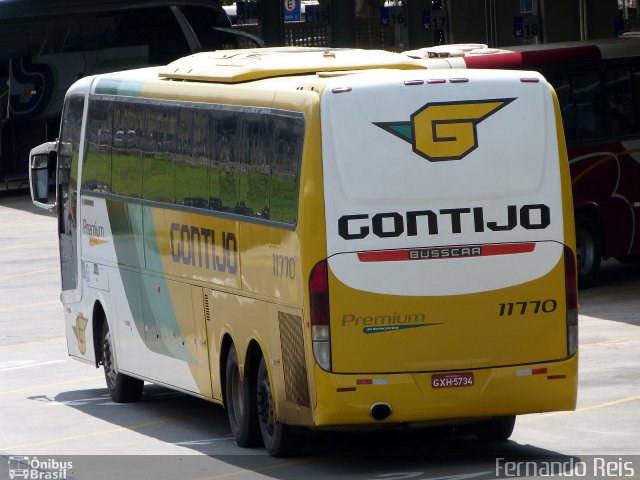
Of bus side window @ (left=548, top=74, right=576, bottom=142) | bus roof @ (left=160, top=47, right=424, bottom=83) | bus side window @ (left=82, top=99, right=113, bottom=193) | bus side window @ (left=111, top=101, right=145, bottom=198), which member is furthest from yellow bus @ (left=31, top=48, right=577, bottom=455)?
bus side window @ (left=548, top=74, right=576, bottom=142)

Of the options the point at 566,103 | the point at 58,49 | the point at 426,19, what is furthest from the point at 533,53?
the point at 58,49

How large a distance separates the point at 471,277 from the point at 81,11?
28.5 meters

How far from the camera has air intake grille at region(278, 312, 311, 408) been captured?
1229cm

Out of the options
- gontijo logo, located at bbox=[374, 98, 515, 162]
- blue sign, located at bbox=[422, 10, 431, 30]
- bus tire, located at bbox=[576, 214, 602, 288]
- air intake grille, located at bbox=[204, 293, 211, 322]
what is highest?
gontijo logo, located at bbox=[374, 98, 515, 162]

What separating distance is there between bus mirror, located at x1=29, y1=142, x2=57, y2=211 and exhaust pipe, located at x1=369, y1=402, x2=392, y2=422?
7.56 metres

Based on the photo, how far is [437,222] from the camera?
12.2m

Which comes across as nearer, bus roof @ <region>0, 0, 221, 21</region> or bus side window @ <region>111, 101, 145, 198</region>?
bus side window @ <region>111, 101, 145, 198</region>

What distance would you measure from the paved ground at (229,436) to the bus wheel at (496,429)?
0.10m

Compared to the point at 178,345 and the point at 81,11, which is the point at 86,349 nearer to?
the point at 178,345

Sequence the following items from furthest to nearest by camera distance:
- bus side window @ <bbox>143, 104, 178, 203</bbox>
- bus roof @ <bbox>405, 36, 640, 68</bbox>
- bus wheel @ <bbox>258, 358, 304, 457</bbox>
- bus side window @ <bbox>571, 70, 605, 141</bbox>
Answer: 1. bus side window @ <bbox>571, 70, 605, 141</bbox>
2. bus roof @ <bbox>405, 36, 640, 68</bbox>
3. bus side window @ <bbox>143, 104, 178, 203</bbox>
4. bus wheel @ <bbox>258, 358, 304, 457</bbox>

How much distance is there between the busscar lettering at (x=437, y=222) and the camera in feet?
39.5

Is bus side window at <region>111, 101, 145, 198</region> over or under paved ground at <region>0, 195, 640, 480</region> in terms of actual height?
over
